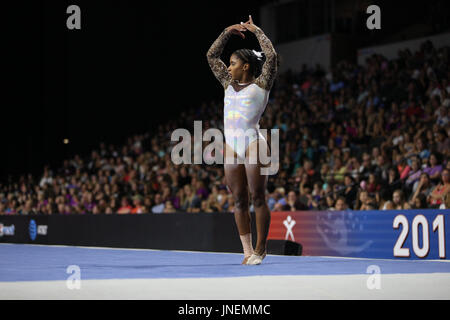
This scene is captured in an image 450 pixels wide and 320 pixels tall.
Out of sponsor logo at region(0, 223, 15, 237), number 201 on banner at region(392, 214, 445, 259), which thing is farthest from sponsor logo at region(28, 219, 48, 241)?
number 201 on banner at region(392, 214, 445, 259)

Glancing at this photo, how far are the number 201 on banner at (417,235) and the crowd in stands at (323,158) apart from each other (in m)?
1.02

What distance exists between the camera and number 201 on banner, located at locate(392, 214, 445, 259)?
721 centimetres

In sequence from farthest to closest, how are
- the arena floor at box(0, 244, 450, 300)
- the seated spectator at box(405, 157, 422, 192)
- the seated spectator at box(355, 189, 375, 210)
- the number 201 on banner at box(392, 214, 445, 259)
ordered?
the seated spectator at box(405, 157, 422, 192), the seated spectator at box(355, 189, 375, 210), the number 201 on banner at box(392, 214, 445, 259), the arena floor at box(0, 244, 450, 300)

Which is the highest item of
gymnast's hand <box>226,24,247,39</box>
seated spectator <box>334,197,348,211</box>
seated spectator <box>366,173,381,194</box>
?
gymnast's hand <box>226,24,247,39</box>

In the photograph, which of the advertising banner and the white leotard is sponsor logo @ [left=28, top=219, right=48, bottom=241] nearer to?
the advertising banner

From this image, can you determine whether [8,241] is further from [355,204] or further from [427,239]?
[427,239]

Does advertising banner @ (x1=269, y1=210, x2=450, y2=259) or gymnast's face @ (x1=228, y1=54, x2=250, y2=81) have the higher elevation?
gymnast's face @ (x1=228, y1=54, x2=250, y2=81)

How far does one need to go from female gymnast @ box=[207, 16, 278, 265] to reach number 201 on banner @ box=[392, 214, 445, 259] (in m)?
2.70

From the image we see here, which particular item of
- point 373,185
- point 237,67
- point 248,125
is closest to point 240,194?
point 248,125

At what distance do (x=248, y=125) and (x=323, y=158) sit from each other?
7.24 m

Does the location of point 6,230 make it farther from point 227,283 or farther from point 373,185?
point 227,283

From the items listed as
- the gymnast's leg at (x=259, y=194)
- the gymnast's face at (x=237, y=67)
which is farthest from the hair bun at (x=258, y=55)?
the gymnast's leg at (x=259, y=194)
